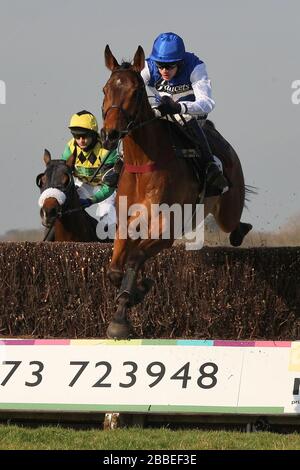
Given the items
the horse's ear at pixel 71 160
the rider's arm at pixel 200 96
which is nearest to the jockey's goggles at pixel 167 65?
the rider's arm at pixel 200 96

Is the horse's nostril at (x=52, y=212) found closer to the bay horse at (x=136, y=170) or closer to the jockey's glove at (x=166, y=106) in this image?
the bay horse at (x=136, y=170)

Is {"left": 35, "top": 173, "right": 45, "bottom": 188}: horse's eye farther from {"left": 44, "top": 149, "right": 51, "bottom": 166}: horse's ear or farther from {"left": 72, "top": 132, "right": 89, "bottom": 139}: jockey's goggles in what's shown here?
{"left": 72, "top": 132, "right": 89, "bottom": 139}: jockey's goggles

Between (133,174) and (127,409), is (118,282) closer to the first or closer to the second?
(133,174)

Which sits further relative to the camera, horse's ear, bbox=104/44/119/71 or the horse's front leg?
horse's ear, bbox=104/44/119/71

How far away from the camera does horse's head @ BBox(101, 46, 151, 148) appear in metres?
7.86

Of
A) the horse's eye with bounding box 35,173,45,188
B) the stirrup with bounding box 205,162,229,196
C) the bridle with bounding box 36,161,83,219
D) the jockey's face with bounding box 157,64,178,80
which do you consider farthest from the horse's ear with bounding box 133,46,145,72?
the horse's eye with bounding box 35,173,45,188

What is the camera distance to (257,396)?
716cm

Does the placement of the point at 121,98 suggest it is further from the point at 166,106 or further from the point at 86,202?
the point at 86,202

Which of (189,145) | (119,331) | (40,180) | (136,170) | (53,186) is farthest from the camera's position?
(40,180)

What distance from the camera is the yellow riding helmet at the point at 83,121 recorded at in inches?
420

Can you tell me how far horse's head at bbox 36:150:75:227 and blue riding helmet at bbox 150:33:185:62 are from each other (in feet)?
5.10

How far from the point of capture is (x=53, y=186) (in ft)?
32.7

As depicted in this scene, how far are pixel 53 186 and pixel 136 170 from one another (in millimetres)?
1608

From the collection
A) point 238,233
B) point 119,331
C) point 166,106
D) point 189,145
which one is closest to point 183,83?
point 189,145
